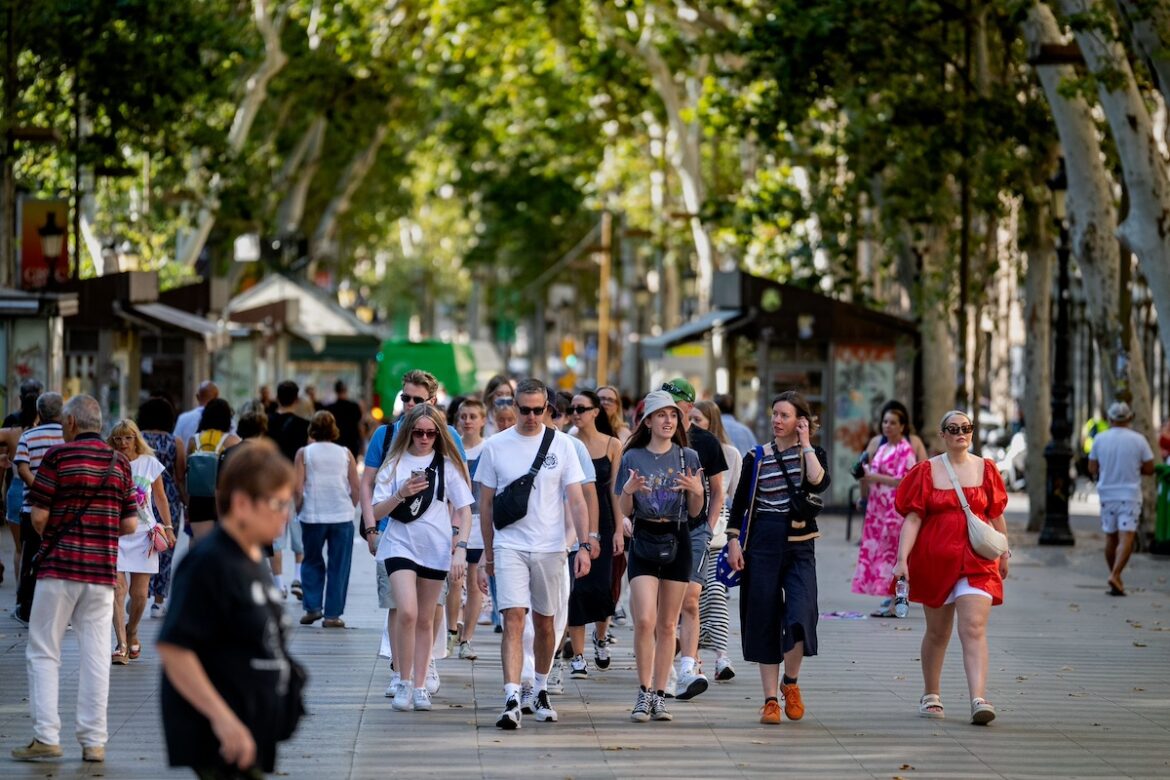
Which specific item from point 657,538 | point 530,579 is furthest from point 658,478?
Answer: point 530,579

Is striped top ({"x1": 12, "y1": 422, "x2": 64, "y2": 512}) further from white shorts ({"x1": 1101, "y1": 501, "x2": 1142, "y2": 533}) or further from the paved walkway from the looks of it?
white shorts ({"x1": 1101, "y1": 501, "x2": 1142, "y2": 533})

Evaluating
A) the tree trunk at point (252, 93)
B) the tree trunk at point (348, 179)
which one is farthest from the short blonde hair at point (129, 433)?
the tree trunk at point (348, 179)

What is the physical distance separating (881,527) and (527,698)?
6.35 metres

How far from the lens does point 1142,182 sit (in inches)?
807

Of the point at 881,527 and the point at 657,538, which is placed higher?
the point at 657,538

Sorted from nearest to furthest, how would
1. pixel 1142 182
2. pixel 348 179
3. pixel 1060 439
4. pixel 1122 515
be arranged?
1. pixel 1122 515
2. pixel 1142 182
3. pixel 1060 439
4. pixel 348 179

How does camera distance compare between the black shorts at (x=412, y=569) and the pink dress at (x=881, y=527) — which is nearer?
the black shorts at (x=412, y=569)

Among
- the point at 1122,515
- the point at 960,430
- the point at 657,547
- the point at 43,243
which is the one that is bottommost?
the point at 1122,515

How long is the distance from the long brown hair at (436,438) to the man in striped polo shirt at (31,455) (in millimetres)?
3963

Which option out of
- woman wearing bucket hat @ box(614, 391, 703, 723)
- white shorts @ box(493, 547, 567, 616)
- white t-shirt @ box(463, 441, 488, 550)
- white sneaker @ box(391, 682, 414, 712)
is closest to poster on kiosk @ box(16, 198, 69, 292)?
white t-shirt @ box(463, 441, 488, 550)

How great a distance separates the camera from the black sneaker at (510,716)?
35.2 ft

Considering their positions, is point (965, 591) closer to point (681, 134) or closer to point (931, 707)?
point (931, 707)

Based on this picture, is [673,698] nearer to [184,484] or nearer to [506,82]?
[184,484]

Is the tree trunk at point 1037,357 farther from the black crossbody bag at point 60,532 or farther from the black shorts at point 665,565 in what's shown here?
the black crossbody bag at point 60,532
